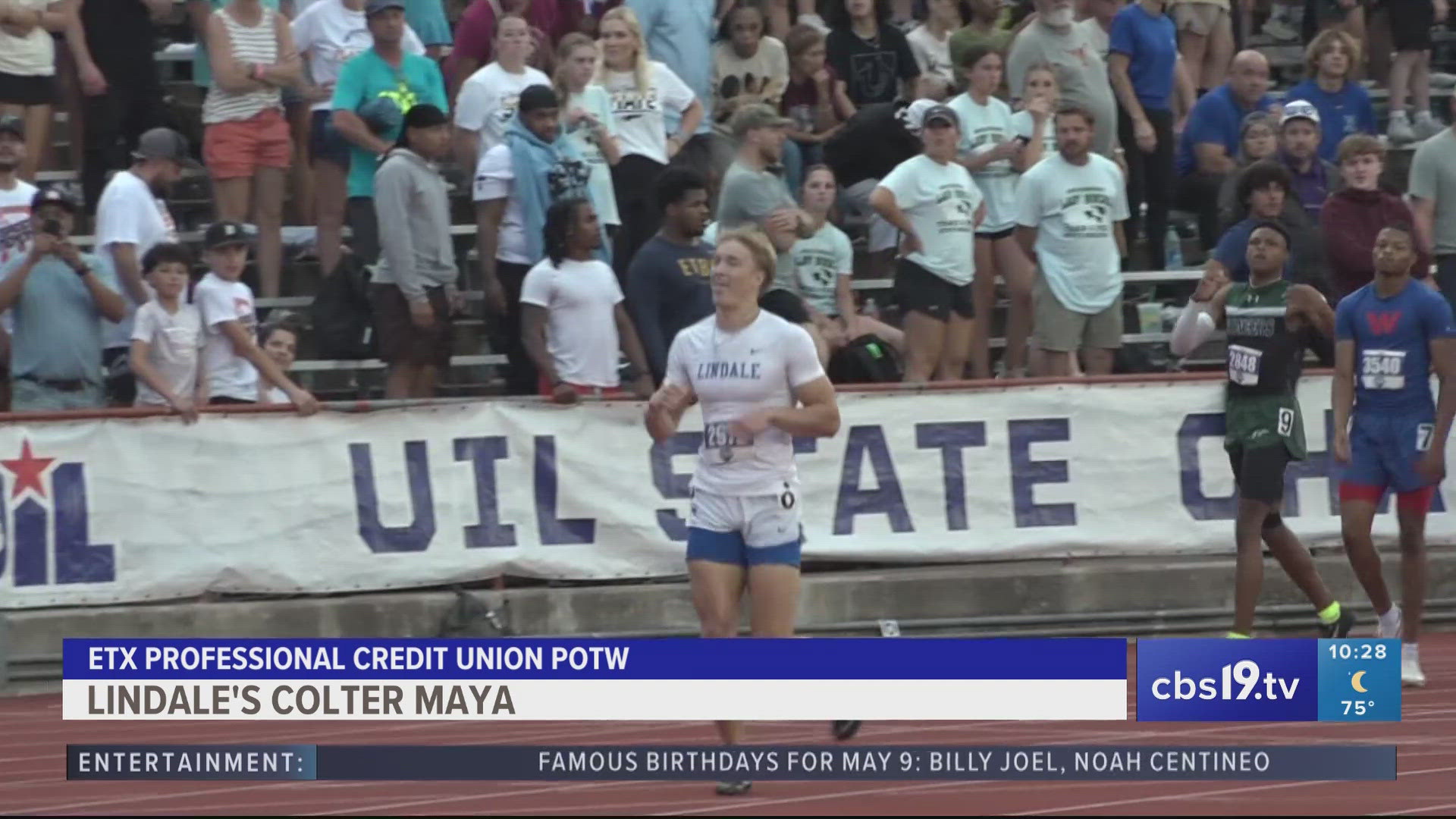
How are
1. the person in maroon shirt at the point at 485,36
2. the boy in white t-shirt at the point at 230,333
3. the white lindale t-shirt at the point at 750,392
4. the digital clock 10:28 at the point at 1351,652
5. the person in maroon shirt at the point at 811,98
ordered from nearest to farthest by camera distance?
the white lindale t-shirt at the point at 750,392, the digital clock 10:28 at the point at 1351,652, the boy in white t-shirt at the point at 230,333, the person in maroon shirt at the point at 485,36, the person in maroon shirt at the point at 811,98

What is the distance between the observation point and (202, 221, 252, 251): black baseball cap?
14.1 meters

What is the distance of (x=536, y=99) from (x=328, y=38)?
70.5 inches

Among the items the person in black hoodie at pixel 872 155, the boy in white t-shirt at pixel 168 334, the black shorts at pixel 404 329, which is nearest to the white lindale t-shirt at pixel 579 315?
the black shorts at pixel 404 329

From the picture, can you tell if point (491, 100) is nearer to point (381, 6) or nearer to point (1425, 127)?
point (381, 6)

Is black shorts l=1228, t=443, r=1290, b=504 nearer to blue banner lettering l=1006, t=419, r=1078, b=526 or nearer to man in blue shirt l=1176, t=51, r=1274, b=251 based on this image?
blue banner lettering l=1006, t=419, r=1078, b=526

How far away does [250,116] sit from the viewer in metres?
15.4

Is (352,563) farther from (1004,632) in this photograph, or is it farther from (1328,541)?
(1328,541)

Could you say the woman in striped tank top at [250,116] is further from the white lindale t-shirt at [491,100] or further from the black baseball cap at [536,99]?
the black baseball cap at [536,99]

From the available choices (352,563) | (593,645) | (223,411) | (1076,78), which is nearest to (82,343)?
(223,411)

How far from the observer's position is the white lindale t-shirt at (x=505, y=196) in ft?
48.6

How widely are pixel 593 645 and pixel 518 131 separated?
16.0 feet

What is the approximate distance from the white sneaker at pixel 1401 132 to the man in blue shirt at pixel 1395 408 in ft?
18.1

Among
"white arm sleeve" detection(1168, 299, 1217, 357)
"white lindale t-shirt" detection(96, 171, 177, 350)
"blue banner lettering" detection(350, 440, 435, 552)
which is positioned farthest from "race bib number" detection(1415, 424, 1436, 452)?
"white lindale t-shirt" detection(96, 171, 177, 350)

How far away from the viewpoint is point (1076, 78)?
55.1 feet
